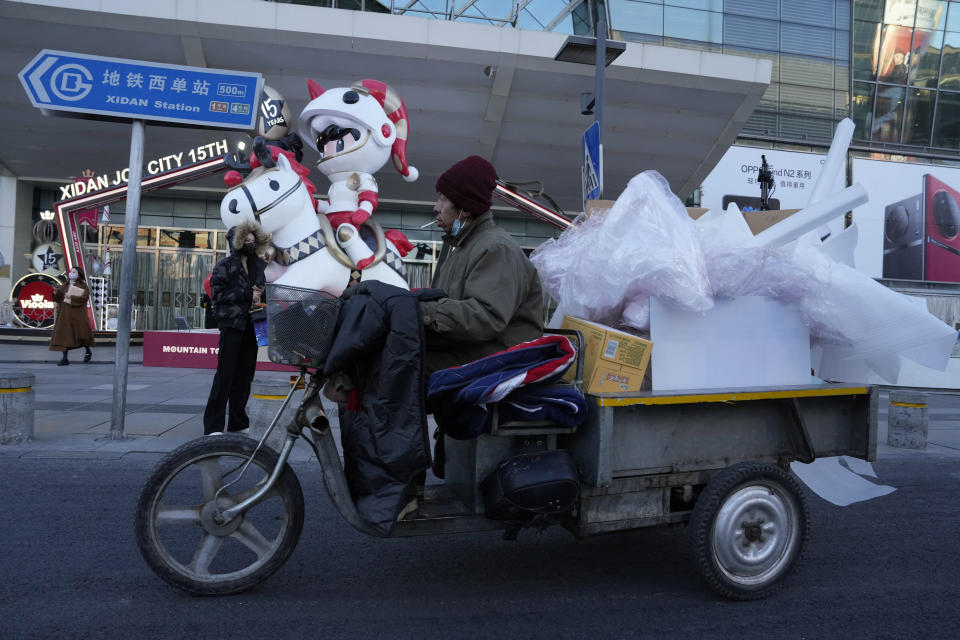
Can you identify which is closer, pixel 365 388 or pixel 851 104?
pixel 365 388

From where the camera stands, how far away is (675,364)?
3291 millimetres

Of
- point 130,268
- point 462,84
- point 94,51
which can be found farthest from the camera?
point 462,84

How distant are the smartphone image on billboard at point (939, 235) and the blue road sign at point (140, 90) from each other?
25.4 meters

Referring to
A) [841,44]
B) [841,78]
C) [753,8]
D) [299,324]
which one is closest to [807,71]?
[841,78]

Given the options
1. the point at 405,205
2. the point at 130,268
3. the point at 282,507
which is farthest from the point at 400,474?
the point at 405,205

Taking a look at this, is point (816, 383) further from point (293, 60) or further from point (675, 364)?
point (293, 60)

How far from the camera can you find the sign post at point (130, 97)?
6.50 meters

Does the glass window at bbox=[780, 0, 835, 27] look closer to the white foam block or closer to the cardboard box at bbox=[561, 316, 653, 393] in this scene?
the white foam block

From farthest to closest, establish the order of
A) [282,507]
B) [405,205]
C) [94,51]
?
[405,205], [94,51], [282,507]

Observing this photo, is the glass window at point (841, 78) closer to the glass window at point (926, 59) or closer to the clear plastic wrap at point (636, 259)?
Answer: the glass window at point (926, 59)

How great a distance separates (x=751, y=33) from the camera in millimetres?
23969

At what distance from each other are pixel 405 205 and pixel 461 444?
2034 centimetres

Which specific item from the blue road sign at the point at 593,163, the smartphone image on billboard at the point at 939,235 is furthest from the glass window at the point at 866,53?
the blue road sign at the point at 593,163

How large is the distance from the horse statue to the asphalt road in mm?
4624
